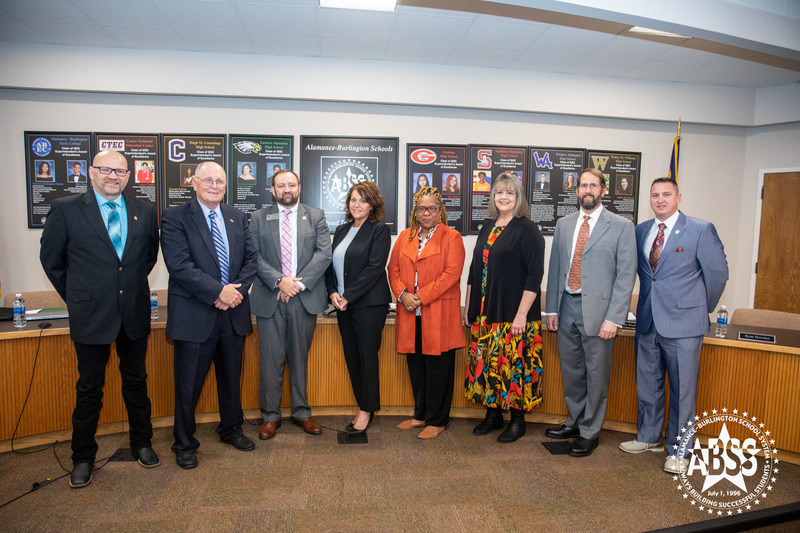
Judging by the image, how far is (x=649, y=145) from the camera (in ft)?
16.7


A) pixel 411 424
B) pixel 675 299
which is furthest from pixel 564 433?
pixel 675 299

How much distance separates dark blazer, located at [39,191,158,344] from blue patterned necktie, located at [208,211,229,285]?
0.43 meters

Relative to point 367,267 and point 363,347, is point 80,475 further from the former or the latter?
point 367,267

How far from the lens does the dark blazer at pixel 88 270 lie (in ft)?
8.14

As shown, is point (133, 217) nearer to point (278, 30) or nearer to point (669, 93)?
point (278, 30)

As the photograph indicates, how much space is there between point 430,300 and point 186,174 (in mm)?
2934

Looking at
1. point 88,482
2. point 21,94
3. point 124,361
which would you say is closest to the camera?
point 88,482

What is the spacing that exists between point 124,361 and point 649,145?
537 centimetres

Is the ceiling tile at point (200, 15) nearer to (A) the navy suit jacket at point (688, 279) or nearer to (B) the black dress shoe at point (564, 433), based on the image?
(A) the navy suit jacket at point (688, 279)

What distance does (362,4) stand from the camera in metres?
3.37

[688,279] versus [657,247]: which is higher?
[657,247]

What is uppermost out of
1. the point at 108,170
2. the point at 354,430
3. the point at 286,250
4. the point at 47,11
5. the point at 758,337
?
the point at 47,11

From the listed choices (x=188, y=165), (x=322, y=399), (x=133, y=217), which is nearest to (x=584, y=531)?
(x=322, y=399)

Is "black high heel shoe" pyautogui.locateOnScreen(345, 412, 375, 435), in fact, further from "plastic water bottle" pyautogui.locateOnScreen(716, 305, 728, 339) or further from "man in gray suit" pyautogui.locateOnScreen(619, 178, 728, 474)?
"plastic water bottle" pyautogui.locateOnScreen(716, 305, 728, 339)
